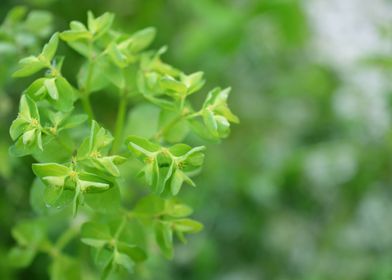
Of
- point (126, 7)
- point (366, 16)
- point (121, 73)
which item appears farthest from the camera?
point (366, 16)

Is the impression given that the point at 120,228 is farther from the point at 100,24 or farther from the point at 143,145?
the point at 100,24

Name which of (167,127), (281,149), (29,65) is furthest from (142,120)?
(281,149)

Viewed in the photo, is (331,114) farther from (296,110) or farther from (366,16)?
(366,16)

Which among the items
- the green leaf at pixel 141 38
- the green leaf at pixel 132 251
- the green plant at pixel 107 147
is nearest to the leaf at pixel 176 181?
the green plant at pixel 107 147

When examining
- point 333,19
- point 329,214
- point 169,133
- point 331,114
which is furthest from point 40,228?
point 333,19

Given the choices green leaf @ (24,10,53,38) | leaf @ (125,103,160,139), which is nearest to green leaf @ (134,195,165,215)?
leaf @ (125,103,160,139)

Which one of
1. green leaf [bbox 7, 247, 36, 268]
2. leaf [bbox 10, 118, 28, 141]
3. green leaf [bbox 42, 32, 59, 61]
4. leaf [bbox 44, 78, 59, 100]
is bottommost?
green leaf [bbox 7, 247, 36, 268]

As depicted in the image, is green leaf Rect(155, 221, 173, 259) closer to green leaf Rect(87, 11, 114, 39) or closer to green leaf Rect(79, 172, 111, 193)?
green leaf Rect(79, 172, 111, 193)
